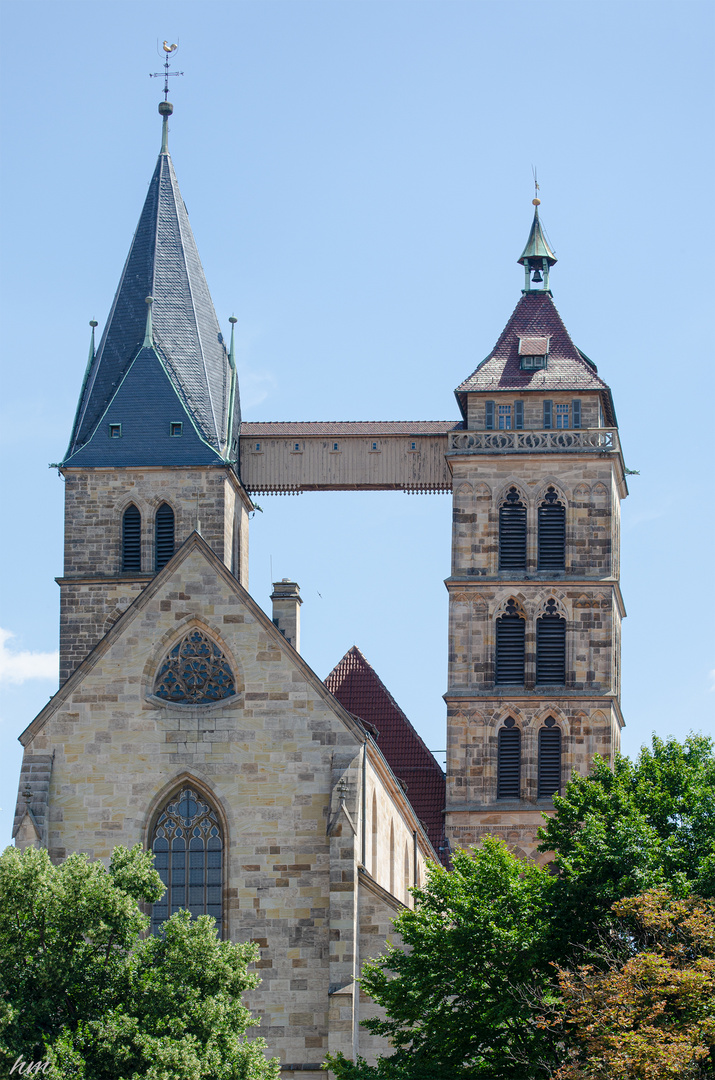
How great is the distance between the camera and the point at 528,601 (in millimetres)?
63531

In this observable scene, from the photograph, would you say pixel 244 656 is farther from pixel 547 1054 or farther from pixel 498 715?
pixel 498 715

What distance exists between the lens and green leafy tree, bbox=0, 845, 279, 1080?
1399 inches

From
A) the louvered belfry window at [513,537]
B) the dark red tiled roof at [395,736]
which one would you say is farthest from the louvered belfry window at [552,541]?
the dark red tiled roof at [395,736]

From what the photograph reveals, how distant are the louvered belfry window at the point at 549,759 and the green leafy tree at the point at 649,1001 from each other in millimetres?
25505

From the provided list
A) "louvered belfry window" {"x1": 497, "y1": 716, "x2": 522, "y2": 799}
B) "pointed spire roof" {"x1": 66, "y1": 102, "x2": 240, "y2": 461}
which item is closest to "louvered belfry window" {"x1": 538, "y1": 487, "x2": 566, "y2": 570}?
"louvered belfry window" {"x1": 497, "y1": 716, "x2": 522, "y2": 799}

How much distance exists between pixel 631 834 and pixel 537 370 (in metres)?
29.1

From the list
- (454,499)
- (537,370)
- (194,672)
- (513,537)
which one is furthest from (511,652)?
(194,672)

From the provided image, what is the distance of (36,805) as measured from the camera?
4538cm

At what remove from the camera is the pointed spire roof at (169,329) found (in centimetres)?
6322

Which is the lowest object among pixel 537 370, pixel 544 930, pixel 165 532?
pixel 544 930

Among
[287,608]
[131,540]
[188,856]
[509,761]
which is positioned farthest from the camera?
[509,761]

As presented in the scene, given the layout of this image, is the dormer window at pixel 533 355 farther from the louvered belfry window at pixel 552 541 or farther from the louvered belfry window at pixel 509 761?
the louvered belfry window at pixel 509 761

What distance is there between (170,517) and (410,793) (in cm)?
1061

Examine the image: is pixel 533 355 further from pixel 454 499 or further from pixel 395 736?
pixel 395 736
